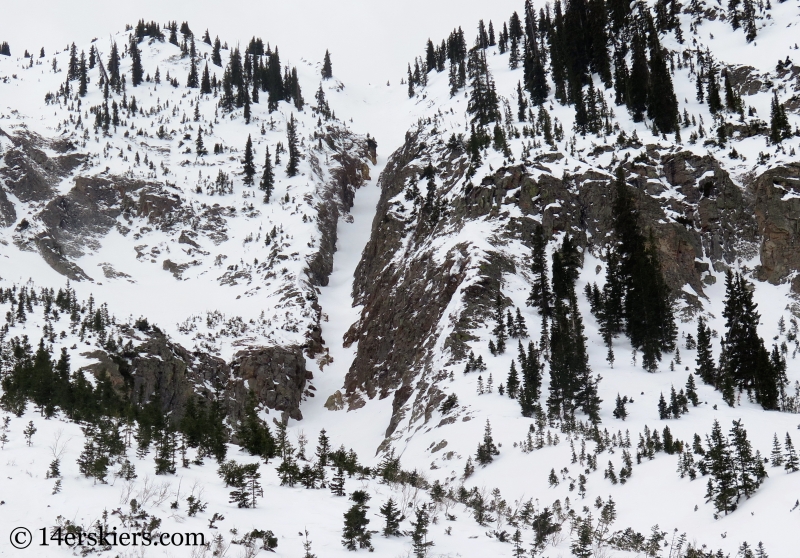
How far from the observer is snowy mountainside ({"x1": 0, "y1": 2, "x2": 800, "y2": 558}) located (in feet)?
62.1

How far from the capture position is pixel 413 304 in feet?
226

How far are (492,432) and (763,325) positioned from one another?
34782mm

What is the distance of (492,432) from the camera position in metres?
39.9

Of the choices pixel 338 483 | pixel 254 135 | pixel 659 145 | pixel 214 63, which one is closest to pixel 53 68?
pixel 214 63

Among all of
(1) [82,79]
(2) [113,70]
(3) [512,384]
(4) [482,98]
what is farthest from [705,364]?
(2) [113,70]

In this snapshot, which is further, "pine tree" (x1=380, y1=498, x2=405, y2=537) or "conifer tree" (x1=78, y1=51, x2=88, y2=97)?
"conifer tree" (x1=78, y1=51, x2=88, y2=97)

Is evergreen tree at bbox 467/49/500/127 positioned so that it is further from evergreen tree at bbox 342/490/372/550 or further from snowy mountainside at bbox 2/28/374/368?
evergreen tree at bbox 342/490/372/550

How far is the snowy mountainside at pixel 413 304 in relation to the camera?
746 inches

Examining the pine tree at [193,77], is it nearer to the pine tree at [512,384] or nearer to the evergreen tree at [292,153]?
the evergreen tree at [292,153]

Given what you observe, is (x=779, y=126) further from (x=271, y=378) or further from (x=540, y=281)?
(x=271, y=378)

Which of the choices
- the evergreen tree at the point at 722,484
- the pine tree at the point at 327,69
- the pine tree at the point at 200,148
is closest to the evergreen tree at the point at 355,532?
the evergreen tree at the point at 722,484

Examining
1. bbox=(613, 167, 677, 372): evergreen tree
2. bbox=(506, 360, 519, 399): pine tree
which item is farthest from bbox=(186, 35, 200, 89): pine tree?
bbox=(506, 360, 519, 399): pine tree

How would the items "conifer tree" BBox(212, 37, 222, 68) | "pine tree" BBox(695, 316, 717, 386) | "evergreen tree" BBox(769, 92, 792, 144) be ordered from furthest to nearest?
"conifer tree" BBox(212, 37, 222, 68), "evergreen tree" BBox(769, 92, 792, 144), "pine tree" BBox(695, 316, 717, 386)

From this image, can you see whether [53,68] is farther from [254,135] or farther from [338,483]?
[338,483]
